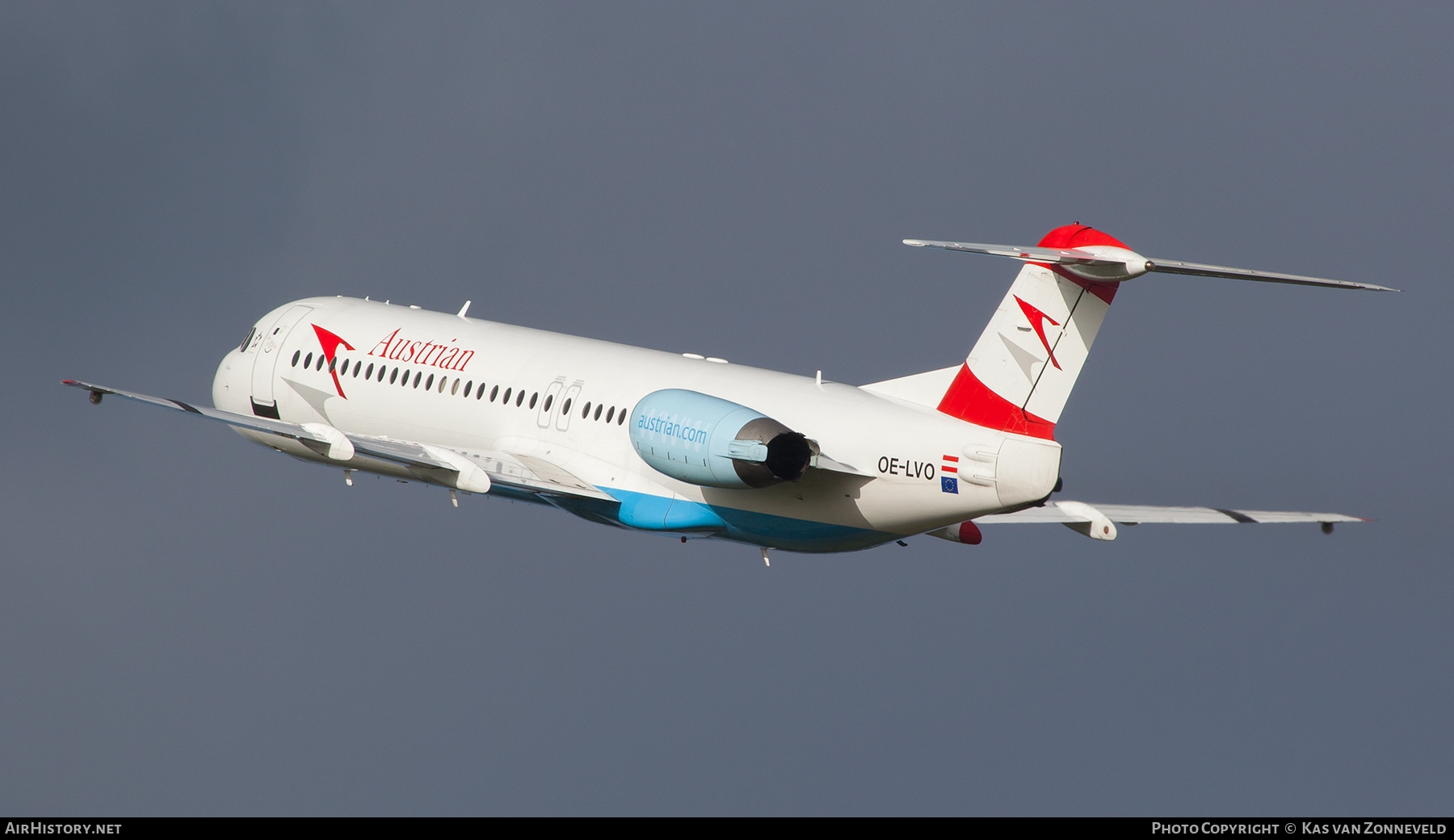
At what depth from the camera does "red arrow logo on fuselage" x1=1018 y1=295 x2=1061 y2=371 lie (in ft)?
100

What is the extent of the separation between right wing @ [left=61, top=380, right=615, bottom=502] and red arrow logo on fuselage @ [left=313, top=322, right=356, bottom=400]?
13.2 ft

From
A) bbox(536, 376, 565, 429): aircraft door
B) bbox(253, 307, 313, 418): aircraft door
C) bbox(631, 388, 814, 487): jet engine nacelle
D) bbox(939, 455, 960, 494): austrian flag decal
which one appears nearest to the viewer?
bbox(939, 455, 960, 494): austrian flag decal

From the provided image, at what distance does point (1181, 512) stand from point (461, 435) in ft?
44.9

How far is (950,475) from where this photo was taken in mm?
31016

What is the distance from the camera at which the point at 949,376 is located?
32.0 m

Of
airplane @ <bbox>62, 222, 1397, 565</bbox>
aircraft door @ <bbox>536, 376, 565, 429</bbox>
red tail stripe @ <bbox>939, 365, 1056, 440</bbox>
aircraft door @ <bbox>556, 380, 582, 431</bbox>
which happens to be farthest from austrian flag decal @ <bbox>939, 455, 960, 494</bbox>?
aircraft door @ <bbox>536, 376, 565, 429</bbox>

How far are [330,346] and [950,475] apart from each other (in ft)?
50.7

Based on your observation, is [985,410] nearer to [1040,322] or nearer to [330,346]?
[1040,322]

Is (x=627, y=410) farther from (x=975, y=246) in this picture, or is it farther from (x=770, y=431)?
(x=975, y=246)

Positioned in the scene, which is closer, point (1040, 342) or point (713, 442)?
point (1040, 342)

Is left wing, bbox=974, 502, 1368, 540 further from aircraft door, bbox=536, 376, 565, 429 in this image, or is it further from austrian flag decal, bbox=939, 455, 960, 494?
aircraft door, bbox=536, 376, 565, 429

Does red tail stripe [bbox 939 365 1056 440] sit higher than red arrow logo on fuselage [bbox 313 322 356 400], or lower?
lower

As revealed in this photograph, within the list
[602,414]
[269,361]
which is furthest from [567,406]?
[269,361]

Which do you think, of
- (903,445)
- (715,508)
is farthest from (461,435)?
(903,445)
